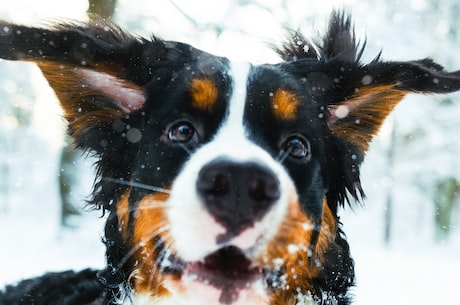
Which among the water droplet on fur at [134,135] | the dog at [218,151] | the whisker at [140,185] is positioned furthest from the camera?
the water droplet on fur at [134,135]

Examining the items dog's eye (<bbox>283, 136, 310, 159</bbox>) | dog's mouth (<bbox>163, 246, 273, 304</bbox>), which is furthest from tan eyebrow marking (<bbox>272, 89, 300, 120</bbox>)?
dog's mouth (<bbox>163, 246, 273, 304</bbox>)

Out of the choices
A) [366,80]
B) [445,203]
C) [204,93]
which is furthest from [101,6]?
[445,203]

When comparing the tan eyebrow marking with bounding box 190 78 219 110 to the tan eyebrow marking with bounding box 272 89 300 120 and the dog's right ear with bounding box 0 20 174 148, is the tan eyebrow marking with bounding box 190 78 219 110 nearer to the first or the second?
the tan eyebrow marking with bounding box 272 89 300 120

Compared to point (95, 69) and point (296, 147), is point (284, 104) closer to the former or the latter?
point (296, 147)

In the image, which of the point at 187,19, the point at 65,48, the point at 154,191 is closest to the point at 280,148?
the point at 154,191

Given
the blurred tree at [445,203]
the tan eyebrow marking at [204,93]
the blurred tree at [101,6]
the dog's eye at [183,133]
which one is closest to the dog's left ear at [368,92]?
the tan eyebrow marking at [204,93]

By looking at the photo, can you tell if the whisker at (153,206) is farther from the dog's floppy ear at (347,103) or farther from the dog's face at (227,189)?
the dog's floppy ear at (347,103)

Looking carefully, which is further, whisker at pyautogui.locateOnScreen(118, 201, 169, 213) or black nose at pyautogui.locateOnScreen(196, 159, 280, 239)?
whisker at pyautogui.locateOnScreen(118, 201, 169, 213)

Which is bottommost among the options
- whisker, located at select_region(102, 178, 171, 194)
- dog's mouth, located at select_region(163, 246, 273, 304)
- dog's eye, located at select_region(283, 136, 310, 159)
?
dog's mouth, located at select_region(163, 246, 273, 304)
